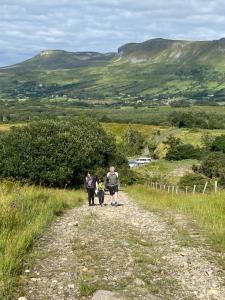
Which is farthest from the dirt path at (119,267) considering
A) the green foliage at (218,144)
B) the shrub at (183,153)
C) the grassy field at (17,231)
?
the green foliage at (218,144)

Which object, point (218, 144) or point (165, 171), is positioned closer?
point (165, 171)

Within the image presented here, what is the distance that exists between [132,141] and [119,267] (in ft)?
451

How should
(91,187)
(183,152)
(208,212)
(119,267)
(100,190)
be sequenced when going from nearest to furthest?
(119,267)
(208,212)
(100,190)
(91,187)
(183,152)

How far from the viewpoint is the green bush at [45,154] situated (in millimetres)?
49844

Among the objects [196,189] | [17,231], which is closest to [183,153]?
[196,189]

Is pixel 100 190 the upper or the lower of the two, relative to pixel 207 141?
upper

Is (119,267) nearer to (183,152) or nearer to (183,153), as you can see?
(183,153)

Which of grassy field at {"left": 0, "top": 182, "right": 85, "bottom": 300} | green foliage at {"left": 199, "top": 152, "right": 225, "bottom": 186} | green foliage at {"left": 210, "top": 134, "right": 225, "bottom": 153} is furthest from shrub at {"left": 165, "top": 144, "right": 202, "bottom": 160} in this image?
grassy field at {"left": 0, "top": 182, "right": 85, "bottom": 300}

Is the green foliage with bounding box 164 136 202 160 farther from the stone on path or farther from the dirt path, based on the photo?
the stone on path

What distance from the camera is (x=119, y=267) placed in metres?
10.3

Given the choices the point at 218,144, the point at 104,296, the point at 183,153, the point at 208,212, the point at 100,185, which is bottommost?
the point at 183,153

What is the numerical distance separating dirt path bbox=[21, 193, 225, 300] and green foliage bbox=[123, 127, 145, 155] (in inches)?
5101

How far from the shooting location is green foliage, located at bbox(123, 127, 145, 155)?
475 ft

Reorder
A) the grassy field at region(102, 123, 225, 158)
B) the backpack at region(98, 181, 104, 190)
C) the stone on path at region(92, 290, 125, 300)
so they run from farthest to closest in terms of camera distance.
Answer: the grassy field at region(102, 123, 225, 158) < the backpack at region(98, 181, 104, 190) < the stone on path at region(92, 290, 125, 300)
